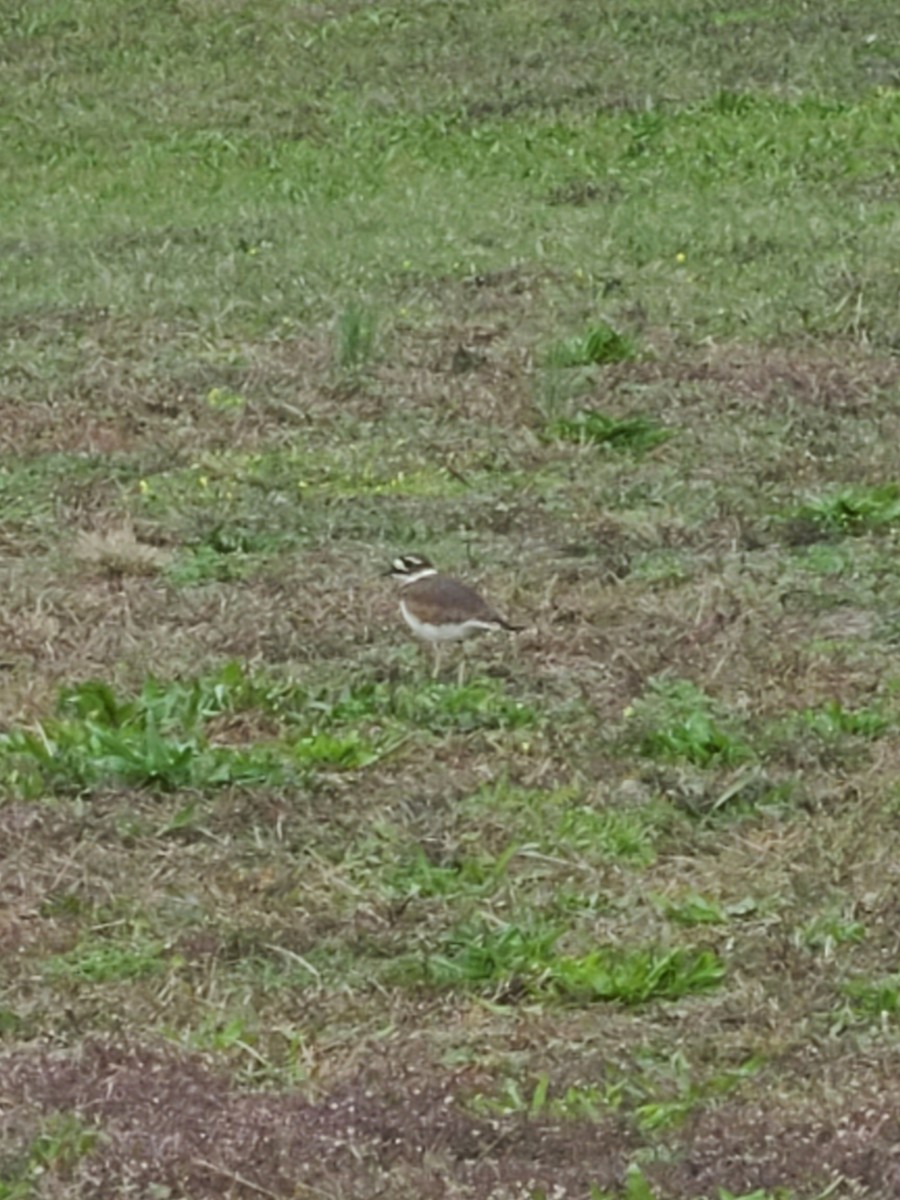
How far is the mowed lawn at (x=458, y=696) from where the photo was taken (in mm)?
5812

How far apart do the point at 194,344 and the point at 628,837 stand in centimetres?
764

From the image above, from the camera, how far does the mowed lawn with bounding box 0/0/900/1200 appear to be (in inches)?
229

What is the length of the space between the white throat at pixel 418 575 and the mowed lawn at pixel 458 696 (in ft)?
0.56

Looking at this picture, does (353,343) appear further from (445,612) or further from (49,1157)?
(49,1157)

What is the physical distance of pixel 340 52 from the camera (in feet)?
81.7

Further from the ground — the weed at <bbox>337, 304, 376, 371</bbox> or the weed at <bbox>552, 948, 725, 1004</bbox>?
the weed at <bbox>552, 948, 725, 1004</bbox>

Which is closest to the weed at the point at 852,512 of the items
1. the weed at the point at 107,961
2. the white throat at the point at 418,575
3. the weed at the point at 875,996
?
the white throat at the point at 418,575

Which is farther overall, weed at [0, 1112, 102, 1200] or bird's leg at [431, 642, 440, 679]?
bird's leg at [431, 642, 440, 679]

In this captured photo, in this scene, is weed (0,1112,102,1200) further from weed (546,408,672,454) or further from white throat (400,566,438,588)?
weed (546,408,672,454)

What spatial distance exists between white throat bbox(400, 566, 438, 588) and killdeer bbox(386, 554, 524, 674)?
16 centimetres

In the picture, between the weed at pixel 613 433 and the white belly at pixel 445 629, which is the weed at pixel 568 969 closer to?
the white belly at pixel 445 629

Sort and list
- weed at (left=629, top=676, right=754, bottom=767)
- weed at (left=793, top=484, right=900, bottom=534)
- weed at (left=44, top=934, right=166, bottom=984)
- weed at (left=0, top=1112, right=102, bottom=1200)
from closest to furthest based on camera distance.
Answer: weed at (left=0, top=1112, right=102, bottom=1200) → weed at (left=44, top=934, right=166, bottom=984) → weed at (left=629, top=676, right=754, bottom=767) → weed at (left=793, top=484, right=900, bottom=534)

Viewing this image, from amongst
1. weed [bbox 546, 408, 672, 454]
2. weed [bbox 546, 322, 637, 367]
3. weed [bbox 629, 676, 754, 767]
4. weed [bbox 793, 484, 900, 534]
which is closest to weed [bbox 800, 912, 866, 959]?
weed [bbox 629, 676, 754, 767]

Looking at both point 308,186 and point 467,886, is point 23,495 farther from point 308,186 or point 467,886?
point 308,186
